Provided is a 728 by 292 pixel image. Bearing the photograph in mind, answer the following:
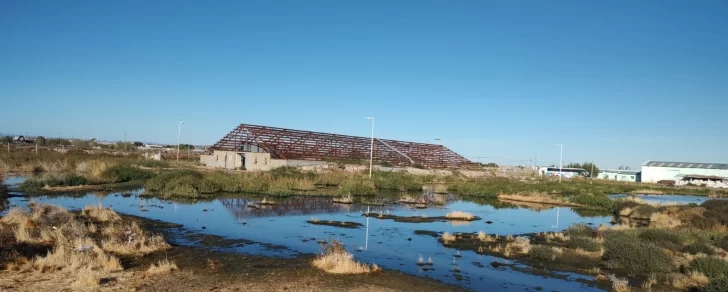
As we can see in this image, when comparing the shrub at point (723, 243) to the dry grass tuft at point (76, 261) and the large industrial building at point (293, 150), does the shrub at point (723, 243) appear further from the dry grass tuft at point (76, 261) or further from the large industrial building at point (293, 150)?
the large industrial building at point (293, 150)

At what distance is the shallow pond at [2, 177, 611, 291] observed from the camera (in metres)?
15.1

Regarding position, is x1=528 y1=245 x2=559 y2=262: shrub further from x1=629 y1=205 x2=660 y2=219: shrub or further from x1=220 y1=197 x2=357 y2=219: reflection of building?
x1=629 y1=205 x2=660 y2=219: shrub

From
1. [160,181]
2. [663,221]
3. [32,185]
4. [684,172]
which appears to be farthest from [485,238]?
[684,172]

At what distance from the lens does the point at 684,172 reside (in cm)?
10194

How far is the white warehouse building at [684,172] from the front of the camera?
97.6 metres

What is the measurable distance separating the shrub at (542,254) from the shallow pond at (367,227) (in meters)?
1.51

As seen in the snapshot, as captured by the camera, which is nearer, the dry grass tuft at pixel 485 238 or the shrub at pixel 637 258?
the shrub at pixel 637 258

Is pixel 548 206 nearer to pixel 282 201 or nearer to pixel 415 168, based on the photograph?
pixel 282 201

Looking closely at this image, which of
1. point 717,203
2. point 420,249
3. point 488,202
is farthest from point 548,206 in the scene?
point 420,249

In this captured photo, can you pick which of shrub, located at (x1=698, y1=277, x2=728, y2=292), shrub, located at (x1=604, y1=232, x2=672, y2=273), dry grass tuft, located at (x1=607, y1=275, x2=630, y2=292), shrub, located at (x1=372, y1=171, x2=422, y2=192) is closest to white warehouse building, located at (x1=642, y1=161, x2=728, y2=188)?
shrub, located at (x1=372, y1=171, x2=422, y2=192)

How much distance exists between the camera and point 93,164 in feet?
142

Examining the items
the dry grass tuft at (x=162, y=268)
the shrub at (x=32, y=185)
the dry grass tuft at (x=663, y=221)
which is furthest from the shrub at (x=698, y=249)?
the shrub at (x=32, y=185)

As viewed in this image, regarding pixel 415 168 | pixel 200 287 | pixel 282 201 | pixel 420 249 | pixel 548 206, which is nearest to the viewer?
pixel 200 287

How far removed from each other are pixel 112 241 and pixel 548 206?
3474 cm
